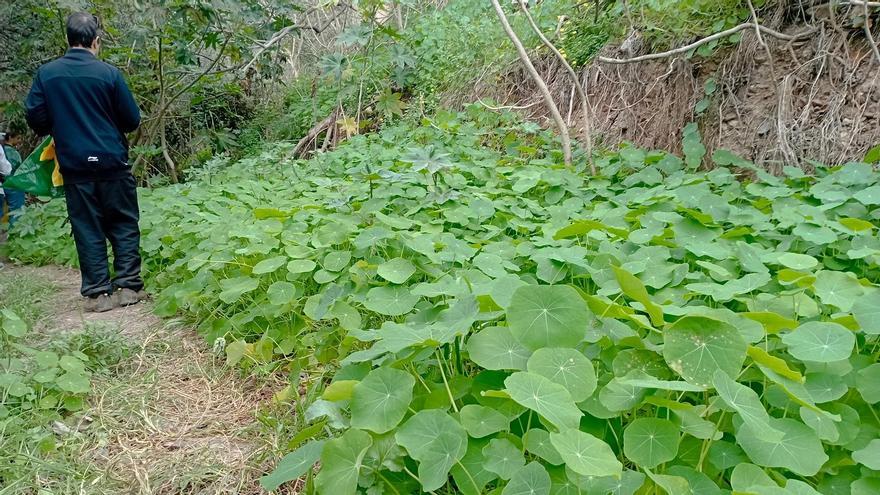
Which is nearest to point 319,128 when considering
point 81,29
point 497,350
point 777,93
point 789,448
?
point 81,29

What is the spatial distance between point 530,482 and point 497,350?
375 mm

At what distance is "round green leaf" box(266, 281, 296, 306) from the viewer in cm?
259

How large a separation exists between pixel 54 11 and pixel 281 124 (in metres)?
3.19

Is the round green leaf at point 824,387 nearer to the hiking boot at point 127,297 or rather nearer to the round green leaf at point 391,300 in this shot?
the round green leaf at point 391,300

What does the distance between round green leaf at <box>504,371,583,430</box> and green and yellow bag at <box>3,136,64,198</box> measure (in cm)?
359

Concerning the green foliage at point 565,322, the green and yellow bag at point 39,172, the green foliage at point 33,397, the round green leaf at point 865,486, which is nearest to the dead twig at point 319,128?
the green and yellow bag at point 39,172

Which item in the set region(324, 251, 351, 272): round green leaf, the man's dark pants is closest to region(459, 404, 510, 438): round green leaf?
region(324, 251, 351, 272): round green leaf

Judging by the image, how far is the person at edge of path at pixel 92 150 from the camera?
348 centimetres

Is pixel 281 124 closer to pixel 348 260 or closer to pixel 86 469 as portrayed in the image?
pixel 348 260

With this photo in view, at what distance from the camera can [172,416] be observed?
2.33m

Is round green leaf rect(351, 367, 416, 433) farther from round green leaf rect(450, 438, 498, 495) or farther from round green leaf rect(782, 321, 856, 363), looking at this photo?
round green leaf rect(782, 321, 856, 363)

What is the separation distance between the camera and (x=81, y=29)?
3.49 m

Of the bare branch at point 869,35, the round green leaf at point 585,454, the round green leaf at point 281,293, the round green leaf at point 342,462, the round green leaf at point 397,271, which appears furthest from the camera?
the bare branch at point 869,35

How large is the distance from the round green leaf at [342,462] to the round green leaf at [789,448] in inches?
33.0
